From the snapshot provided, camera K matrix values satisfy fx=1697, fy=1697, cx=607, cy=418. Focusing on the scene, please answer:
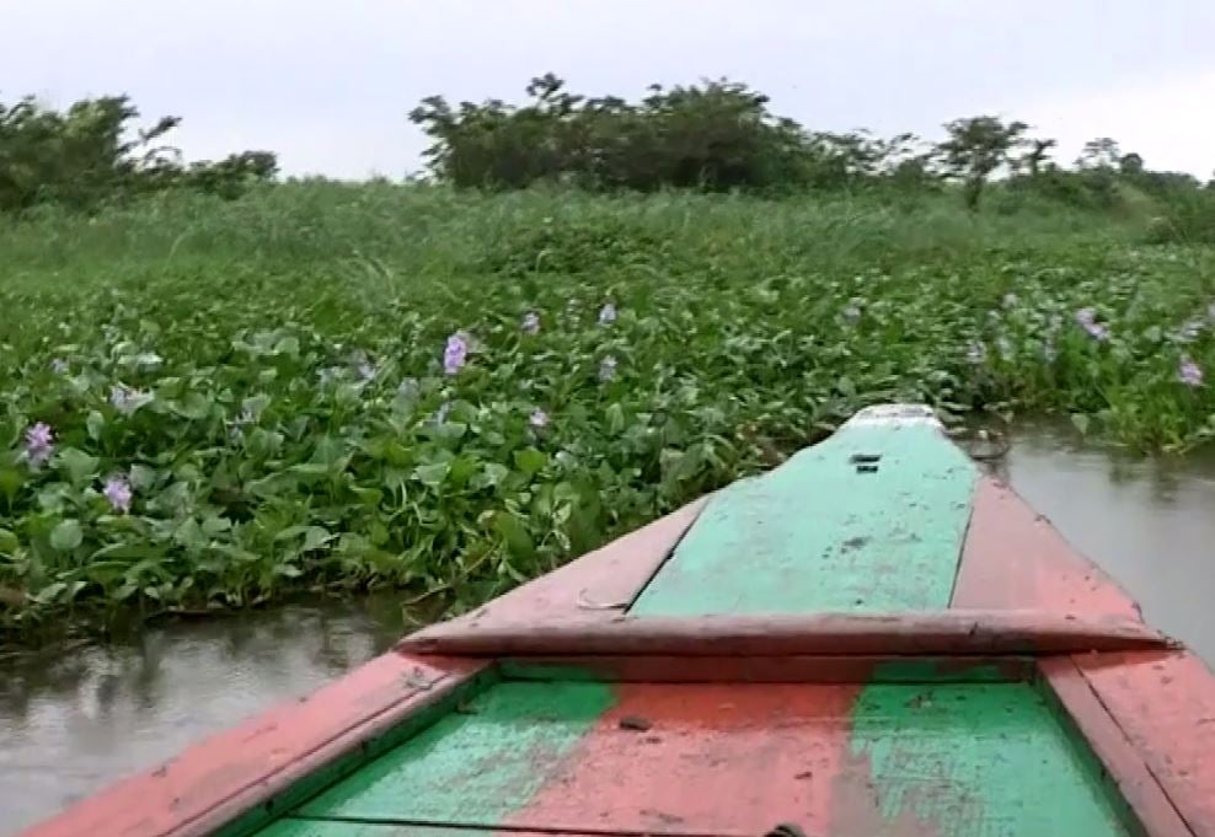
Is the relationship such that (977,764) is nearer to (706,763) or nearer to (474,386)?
(706,763)

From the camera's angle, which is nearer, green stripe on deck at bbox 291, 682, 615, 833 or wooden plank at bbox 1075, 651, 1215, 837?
wooden plank at bbox 1075, 651, 1215, 837

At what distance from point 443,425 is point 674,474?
50cm

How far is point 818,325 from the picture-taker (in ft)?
18.2

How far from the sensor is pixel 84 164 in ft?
52.1

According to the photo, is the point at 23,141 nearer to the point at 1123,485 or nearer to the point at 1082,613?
the point at 1123,485

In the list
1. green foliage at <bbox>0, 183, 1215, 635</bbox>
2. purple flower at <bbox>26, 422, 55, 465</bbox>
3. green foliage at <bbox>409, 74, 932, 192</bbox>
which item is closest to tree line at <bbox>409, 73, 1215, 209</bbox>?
green foliage at <bbox>409, 74, 932, 192</bbox>

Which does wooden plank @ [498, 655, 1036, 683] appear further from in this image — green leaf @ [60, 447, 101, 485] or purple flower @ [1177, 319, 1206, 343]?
purple flower @ [1177, 319, 1206, 343]

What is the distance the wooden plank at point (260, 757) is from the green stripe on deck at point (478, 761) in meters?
0.03

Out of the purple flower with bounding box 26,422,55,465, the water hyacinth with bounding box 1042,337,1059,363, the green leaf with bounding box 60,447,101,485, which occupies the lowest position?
the water hyacinth with bounding box 1042,337,1059,363

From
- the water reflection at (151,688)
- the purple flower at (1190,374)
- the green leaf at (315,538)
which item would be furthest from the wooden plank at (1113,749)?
the purple flower at (1190,374)

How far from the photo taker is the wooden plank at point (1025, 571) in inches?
68.0

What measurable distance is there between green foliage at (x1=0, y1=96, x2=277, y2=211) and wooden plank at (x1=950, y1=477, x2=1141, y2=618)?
13.5 m

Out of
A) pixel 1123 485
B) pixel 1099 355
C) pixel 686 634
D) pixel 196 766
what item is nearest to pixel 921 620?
pixel 686 634

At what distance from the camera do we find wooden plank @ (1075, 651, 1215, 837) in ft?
3.84
